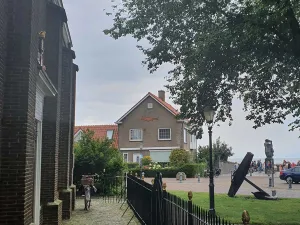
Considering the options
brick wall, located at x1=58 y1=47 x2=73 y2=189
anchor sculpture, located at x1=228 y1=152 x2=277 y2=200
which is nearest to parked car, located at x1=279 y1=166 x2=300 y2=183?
anchor sculpture, located at x1=228 y1=152 x2=277 y2=200

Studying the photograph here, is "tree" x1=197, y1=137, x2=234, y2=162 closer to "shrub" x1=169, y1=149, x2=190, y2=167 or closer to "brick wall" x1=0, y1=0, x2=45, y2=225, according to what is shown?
"shrub" x1=169, y1=149, x2=190, y2=167

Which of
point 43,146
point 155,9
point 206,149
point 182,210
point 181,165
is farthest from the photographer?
point 206,149

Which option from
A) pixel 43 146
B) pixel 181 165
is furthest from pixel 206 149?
pixel 43 146

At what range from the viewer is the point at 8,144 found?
22.2 ft

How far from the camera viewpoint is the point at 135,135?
54156 mm

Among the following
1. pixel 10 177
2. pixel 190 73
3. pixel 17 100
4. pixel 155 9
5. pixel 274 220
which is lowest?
pixel 274 220

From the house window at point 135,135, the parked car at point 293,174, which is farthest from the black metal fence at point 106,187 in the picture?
the house window at point 135,135

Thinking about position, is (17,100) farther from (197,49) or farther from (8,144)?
(197,49)

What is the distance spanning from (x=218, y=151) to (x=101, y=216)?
4481 centimetres

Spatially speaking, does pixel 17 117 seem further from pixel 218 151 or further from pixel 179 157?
pixel 218 151

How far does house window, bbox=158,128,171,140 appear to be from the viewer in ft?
173

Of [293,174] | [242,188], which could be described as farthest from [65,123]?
[293,174]

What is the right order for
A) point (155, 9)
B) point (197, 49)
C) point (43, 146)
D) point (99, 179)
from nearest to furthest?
point (43, 146), point (197, 49), point (155, 9), point (99, 179)

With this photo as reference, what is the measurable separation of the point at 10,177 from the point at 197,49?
8.11 metres
